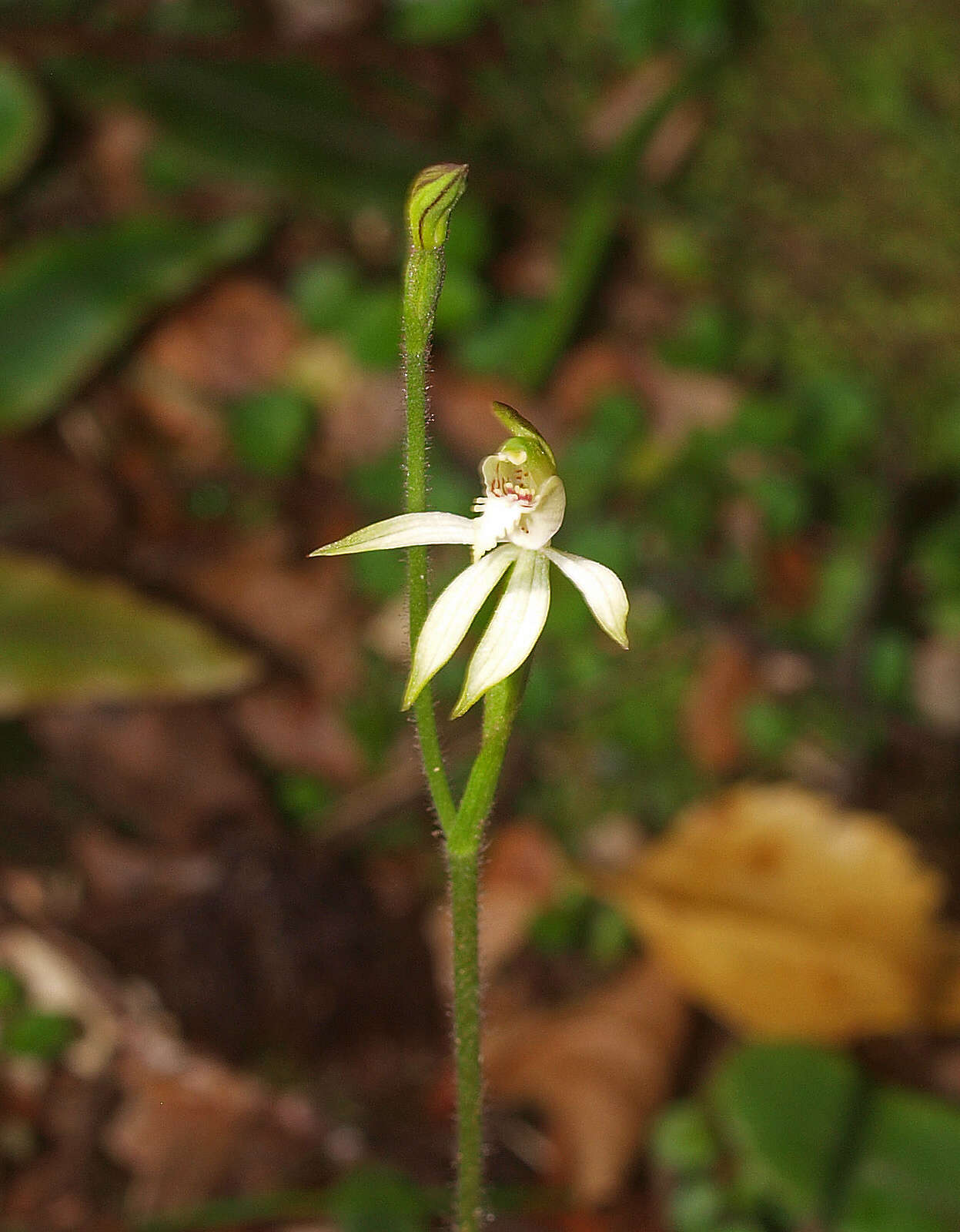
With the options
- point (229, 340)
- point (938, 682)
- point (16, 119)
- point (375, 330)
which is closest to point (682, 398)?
point (375, 330)

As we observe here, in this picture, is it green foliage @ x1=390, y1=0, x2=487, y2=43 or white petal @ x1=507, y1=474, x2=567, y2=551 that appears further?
green foliage @ x1=390, y1=0, x2=487, y2=43

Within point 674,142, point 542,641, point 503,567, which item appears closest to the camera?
point 503,567

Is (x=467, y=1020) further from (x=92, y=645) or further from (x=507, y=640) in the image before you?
(x=92, y=645)

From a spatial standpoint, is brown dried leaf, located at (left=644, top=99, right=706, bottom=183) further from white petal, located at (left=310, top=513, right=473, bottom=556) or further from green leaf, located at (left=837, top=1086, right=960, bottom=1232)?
white petal, located at (left=310, top=513, right=473, bottom=556)

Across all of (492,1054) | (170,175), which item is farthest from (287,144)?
(492,1054)

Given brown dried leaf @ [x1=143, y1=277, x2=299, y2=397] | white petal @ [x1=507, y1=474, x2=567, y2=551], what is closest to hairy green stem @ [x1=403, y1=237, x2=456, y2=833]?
white petal @ [x1=507, y1=474, x2=567, y2=551]

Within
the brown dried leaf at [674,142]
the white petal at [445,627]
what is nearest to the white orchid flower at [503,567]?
the white petal at [445,627]

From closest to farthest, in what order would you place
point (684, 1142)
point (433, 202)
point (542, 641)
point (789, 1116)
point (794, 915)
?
point (433, 202) < point (789, 1116) < point (684, 1142) < point (794, 915) < point (542, 641)
